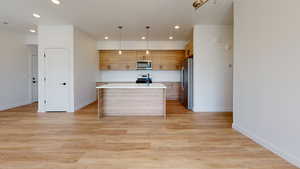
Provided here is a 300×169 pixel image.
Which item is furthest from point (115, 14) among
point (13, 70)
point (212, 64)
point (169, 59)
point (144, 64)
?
point (13, 70)

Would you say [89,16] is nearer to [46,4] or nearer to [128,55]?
[46,4]

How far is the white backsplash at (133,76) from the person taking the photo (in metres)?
8.43

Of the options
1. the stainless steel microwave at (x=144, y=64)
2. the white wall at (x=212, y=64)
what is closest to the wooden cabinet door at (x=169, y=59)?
the stainless steel microwave at (x=144, y=64)

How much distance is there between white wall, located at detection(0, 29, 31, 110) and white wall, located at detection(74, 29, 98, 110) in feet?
8.04

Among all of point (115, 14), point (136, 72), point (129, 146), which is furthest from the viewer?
point (136, 72)

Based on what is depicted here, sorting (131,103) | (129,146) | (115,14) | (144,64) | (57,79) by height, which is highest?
(115,14)

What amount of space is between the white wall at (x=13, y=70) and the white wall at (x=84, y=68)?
2451 millimetres

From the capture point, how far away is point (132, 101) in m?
5.12

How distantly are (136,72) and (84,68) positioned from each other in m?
2.63

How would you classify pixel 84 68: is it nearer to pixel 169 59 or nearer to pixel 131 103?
pixel 131 103

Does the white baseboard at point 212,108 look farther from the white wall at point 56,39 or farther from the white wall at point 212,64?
the white wall at point 56,39

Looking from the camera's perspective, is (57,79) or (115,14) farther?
(57,79)

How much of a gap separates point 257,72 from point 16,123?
5390 mm

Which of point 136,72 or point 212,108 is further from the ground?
point 136,72
